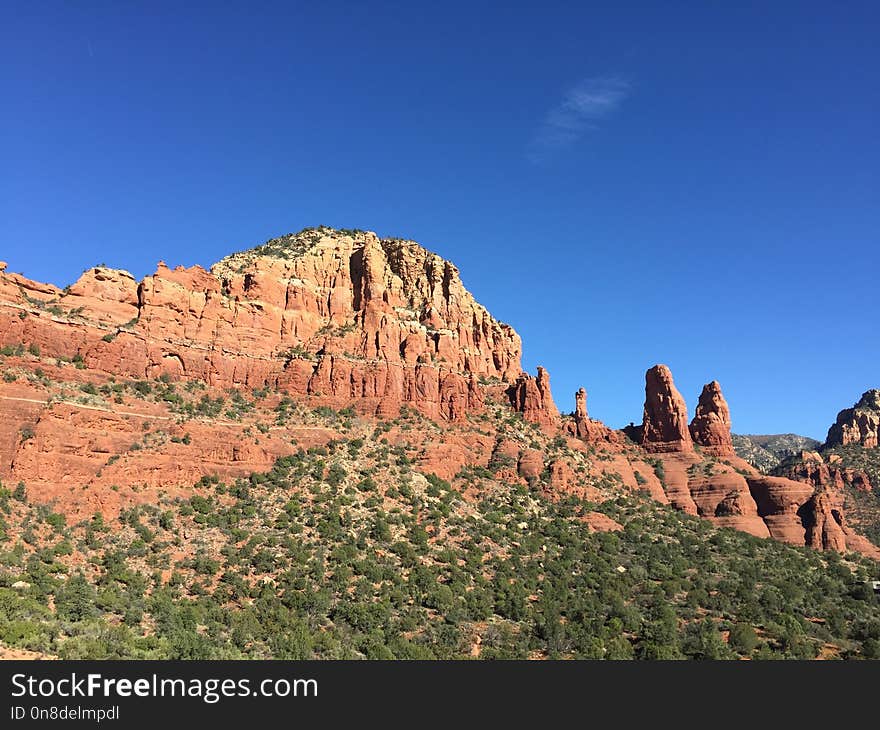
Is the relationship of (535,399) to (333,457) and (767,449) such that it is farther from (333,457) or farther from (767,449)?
(767,449)

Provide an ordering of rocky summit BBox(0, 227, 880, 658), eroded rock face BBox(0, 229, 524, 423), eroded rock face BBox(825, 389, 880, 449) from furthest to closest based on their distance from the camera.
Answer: eroded rock face BBox(825, 389, 880, 449), eroded rock face BBox(0, 229, 524, 423), rocky summit BBox(0, 227, 880, 658)

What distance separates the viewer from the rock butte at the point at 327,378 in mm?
44500

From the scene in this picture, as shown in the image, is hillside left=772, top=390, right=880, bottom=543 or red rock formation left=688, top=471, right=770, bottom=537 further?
hillside left=772, top=390, right=880, bottom=543

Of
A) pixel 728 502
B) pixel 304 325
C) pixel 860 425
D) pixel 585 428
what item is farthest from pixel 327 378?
pixel 860 425

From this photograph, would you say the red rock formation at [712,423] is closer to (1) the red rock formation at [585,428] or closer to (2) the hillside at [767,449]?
(1) the red rock formation at [585,428]

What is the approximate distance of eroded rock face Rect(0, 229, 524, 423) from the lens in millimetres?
54219

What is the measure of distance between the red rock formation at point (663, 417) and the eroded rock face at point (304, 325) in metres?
15.7

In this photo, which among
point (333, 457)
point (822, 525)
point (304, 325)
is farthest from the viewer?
point (822, 525)

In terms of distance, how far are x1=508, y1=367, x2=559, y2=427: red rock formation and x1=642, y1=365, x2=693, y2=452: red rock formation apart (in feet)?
47.5

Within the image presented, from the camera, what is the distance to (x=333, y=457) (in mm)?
56531

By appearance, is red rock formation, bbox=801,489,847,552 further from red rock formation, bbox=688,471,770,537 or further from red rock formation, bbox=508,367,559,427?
red rock formation, bbox=508,367,559,427

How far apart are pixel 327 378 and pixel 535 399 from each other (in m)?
27.3

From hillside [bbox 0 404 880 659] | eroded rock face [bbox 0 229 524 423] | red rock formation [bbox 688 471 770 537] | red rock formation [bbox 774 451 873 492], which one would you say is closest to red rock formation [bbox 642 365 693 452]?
red rock formation [bbox 688 471 770 537]

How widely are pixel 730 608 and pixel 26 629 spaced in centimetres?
4676
